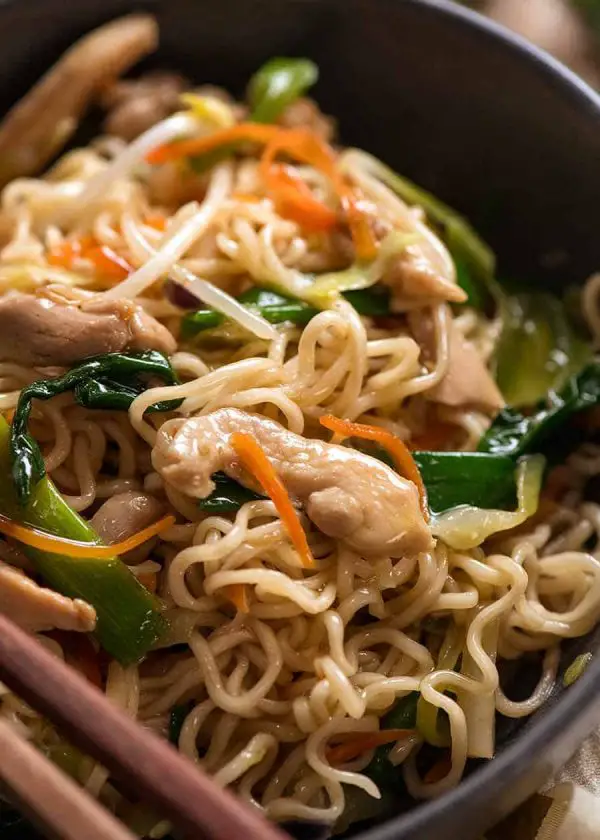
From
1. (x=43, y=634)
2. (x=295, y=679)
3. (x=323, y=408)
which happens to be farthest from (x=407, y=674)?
(x=43, y=634)

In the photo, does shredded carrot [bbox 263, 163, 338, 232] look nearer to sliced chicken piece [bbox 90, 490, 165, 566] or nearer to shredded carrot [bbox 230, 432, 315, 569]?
shredded carrot [bbox 230, 432, 315, 569]

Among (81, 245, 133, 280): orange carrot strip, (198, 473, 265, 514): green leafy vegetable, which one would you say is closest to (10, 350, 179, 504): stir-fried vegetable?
(198, 473, 265, 514): green leafy vegetable

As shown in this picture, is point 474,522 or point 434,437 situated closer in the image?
point 474,522

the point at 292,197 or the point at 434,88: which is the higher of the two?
the point at 434,88

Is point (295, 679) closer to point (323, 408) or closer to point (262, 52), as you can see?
point (323, 408)

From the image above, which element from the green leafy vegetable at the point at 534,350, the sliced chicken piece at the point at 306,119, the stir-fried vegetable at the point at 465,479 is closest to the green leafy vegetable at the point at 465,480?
the stir-fried vegetable at the point at 465,479

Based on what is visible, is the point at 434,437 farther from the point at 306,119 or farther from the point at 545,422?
the point at 306,119

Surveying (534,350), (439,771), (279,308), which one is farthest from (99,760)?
(534,350)

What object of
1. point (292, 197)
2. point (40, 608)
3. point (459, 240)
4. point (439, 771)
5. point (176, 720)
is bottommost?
point (176, 720)
